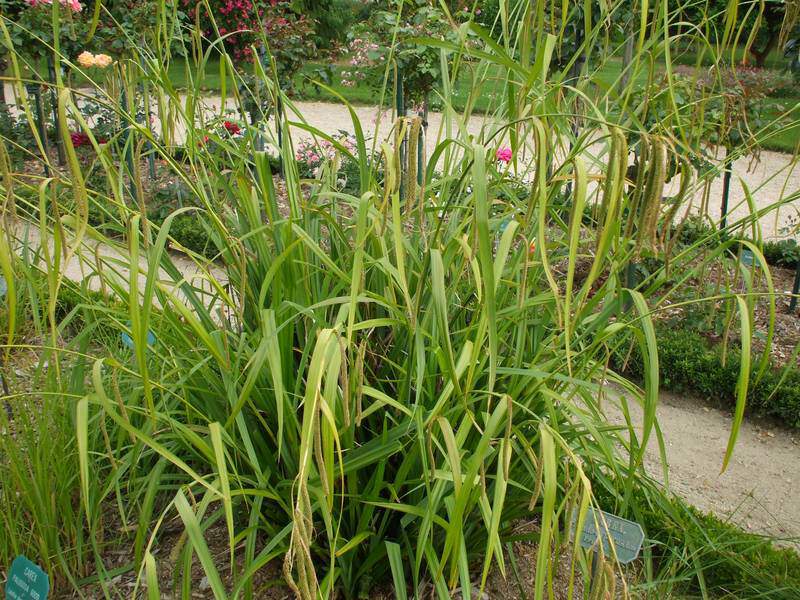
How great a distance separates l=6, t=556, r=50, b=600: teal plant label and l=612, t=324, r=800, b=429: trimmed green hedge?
1902 millimetres

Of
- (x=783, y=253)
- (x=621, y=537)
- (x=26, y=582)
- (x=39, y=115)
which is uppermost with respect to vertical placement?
(x=39, y=115)

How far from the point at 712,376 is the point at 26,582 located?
7.48 feet

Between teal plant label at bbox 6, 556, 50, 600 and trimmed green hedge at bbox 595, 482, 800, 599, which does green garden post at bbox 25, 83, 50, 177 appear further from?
trimmed green hedge at bbox 595, 482, 800, 599

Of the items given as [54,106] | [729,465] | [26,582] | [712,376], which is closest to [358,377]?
[26,582]

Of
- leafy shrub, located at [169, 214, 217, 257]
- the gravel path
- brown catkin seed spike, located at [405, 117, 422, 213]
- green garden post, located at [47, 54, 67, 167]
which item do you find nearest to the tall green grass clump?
brown catkin seed spike, located at [405, 117, 422, 213]

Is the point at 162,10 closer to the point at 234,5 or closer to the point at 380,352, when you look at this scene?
the point at 380,352

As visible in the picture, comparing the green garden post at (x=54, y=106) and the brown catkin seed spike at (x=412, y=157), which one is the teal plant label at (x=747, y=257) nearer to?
the brown catkin seed spike at (x=412, y=157)

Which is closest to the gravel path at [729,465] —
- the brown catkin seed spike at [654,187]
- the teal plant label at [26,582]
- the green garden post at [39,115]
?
the brown catkin seed spike at [654,187]

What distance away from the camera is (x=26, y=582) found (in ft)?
4.19

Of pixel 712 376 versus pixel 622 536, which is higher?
pixel 622 536

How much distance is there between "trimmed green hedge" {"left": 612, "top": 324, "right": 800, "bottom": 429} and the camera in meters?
2.56

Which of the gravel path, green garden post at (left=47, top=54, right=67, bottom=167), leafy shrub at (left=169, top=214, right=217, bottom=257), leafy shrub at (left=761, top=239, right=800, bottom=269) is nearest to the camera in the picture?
the gravel path

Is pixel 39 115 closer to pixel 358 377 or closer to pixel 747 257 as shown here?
pixel 747 257

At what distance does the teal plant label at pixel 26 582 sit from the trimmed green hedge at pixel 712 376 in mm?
1902
